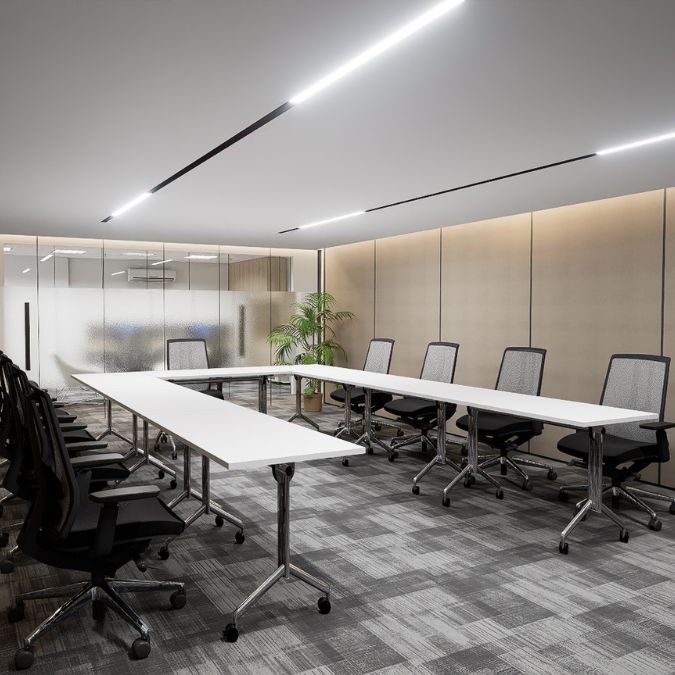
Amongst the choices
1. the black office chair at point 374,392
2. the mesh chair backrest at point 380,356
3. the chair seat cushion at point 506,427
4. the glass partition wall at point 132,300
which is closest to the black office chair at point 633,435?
the chair seat cushion at point 506,427

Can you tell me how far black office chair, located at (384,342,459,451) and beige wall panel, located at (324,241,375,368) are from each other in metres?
3.12

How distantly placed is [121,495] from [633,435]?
3662mm

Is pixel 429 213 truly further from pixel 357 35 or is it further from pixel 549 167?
pixel 357 35

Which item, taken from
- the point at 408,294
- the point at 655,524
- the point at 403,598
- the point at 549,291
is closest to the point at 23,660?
the point at 403,598

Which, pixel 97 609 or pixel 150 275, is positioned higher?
pixel 150 275

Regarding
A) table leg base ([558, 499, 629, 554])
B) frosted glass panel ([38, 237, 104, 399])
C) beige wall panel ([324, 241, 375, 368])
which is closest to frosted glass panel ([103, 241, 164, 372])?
frosted glass panel ([38, 237, 104, 399])

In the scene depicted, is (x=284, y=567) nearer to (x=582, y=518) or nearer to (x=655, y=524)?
(x=582, y=518)

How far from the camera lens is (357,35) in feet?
8.02

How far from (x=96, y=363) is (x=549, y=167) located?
24.4ft

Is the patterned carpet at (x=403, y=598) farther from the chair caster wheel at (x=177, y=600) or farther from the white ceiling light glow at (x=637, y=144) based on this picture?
the white ceiling light glow at (x=637, y=144)

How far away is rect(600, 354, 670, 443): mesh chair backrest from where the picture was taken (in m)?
4.41

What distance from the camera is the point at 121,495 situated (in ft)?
8.34

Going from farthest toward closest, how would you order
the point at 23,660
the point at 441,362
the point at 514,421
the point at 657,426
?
the point at 441,362 → the point at 514,421 → the point at 657,426 → the point at 23,660

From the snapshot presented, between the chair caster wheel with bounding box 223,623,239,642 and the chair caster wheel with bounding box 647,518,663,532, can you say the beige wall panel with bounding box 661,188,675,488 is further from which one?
the chair caster wheel with bounding box 223,623,239,642
